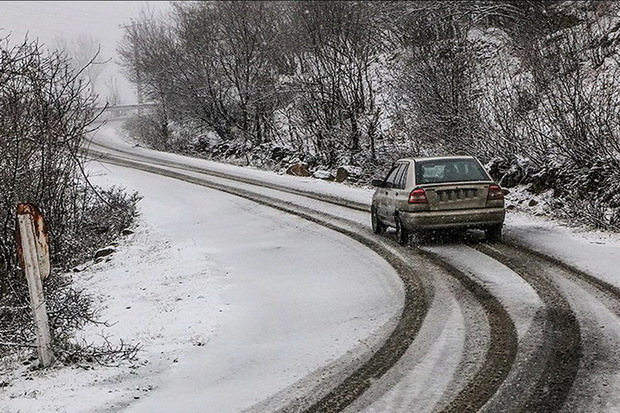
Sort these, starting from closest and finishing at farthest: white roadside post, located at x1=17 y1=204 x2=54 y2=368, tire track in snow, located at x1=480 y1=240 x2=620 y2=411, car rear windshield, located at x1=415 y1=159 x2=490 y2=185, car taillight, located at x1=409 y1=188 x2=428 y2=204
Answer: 1. tire track in snow, located at x1=480 y1=240 x2=620 y2=411
2. white roadside post, located at x1=17 y1=204 x2=54 y2=368
3. car taillight, located at x1=409 y1=188 x2=428 y2=204
4. car rear windshield, located at x1=415 y1=159 x2=490 y2=185

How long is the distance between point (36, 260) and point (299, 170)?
21218 millimetres

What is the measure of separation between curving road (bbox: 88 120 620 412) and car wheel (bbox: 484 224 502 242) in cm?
33

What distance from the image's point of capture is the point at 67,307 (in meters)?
8.57

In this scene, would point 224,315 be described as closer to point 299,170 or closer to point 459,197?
point 459,197

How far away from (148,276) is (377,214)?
15.9ft

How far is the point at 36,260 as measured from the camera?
265 inches

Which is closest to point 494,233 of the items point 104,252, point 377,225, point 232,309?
point 377,225

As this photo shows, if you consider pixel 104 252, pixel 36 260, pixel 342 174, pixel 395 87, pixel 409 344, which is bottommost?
pixel 104 252

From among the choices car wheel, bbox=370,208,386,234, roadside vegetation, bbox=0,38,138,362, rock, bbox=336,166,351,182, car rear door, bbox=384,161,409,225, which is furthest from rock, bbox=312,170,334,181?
car rear door, bbox=384,161,409,225

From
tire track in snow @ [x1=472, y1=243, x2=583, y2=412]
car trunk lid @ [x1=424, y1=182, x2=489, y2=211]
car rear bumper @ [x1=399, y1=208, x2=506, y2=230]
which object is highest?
car trunk lid @ [x1=424, y1=182, x2=489, y2=211]

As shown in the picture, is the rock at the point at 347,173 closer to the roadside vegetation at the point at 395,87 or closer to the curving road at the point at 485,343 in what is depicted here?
the roadside vegetation at the point at 395,87

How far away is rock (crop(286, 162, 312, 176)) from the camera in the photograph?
2767 cm

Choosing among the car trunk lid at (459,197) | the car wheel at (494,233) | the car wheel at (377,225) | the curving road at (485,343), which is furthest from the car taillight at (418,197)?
the car wheel at (377,225)

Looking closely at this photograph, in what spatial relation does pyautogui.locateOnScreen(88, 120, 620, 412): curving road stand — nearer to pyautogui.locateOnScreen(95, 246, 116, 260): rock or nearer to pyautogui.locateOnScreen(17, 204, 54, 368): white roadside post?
pyautogui.locateOnScreen(17, 204, 54, 368): white roadside post
